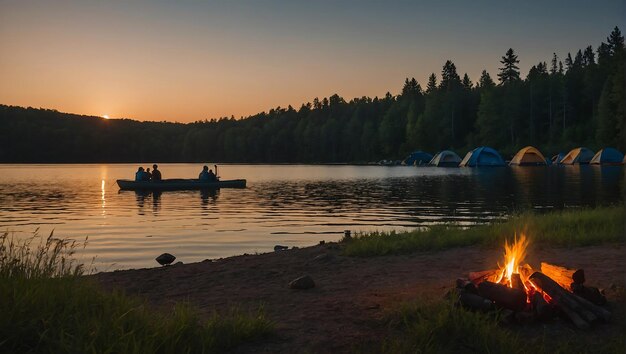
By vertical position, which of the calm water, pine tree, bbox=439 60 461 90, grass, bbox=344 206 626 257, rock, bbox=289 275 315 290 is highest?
pine tree, bbox=439 60 461 90

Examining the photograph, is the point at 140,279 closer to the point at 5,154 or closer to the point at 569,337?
the point at 569,337

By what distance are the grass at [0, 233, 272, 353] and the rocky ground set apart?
0.50m

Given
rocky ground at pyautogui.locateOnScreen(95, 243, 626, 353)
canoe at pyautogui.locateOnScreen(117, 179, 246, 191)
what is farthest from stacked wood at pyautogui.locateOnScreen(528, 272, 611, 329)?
canoe at pyautogui.locateOnScreen(117, 179, 246, 191)

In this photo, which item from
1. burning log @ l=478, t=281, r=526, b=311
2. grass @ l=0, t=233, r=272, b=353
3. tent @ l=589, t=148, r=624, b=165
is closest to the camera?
grass @ l=0, t=233, r=272, b=353

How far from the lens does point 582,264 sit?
9.37 metres

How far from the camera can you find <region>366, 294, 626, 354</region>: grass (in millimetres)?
5301

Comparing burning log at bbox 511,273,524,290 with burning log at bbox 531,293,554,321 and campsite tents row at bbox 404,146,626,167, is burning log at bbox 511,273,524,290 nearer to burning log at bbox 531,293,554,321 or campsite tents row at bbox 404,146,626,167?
burning log at bbox 531,293,554,321

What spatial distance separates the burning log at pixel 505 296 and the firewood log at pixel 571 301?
0.33 meters

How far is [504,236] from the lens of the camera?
12344 mm

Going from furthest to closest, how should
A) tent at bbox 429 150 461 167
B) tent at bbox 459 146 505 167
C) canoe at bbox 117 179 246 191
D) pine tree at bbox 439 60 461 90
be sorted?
1. pine tree at bbox 439 60 461 90
2. tent at bbox 429 150 461 167
3. tent at bbox 459 146 505 167
4. canoe at bbox 117 179 246 191

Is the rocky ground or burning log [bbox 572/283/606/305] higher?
burning log [bbox 572/283/606/305]

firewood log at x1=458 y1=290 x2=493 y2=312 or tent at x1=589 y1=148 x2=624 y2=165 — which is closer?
firewood log at x1=458 y1=290 x2=493 y2=312

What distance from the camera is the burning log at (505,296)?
6.28 meters

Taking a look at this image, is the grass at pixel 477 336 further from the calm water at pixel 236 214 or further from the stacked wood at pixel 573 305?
the calm water at pixel 236 214
